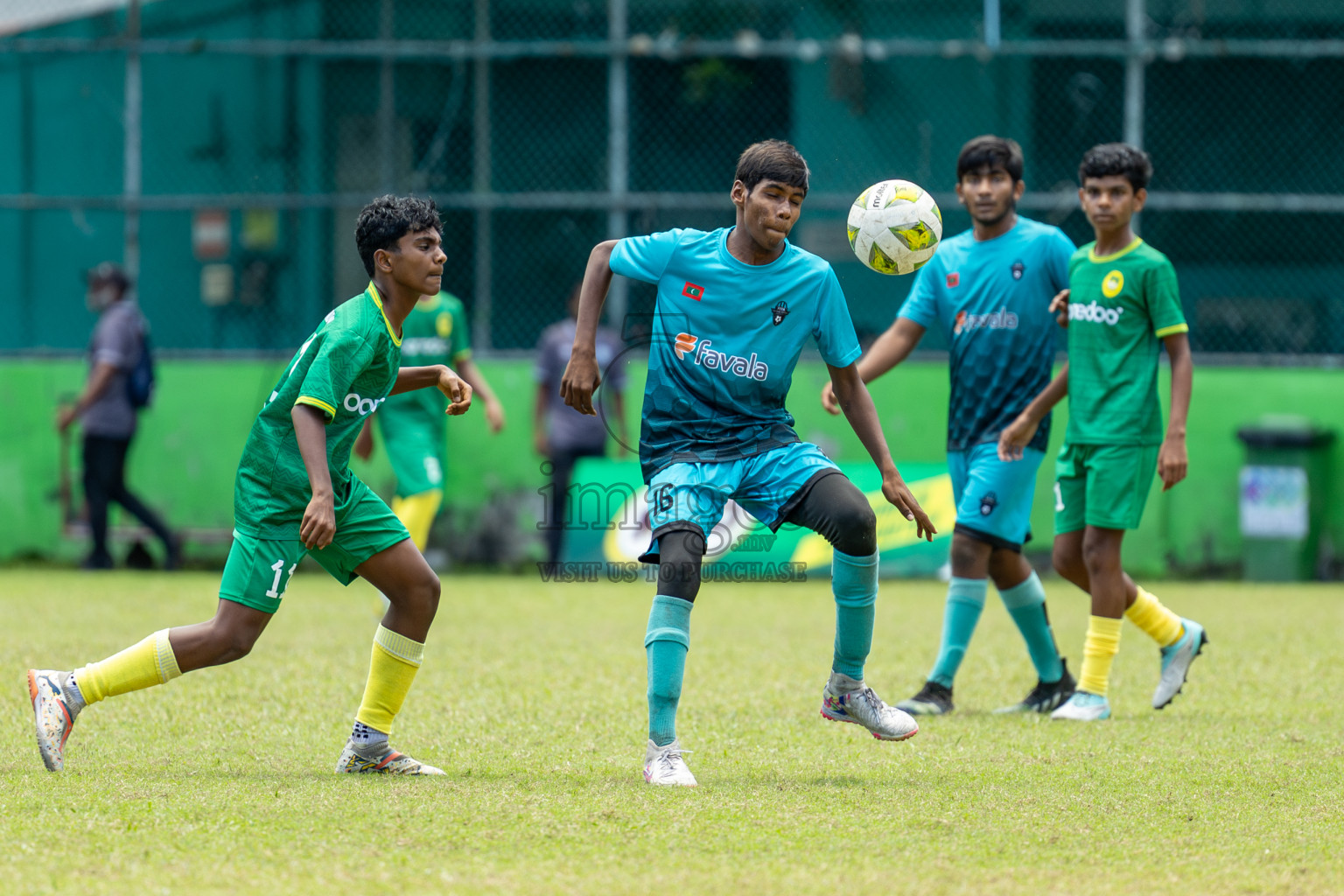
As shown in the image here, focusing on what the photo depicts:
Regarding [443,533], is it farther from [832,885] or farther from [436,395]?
[832,885]

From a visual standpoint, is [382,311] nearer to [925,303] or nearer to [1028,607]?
[925,303]

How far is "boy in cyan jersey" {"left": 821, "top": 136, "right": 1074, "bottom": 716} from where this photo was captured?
6.48m

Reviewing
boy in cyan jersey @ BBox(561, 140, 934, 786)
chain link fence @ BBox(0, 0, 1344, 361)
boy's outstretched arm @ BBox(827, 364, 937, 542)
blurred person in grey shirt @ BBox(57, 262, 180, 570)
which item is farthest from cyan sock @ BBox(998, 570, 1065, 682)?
blurred person in grey shirt @ BBox(57, 262, 180, 570)

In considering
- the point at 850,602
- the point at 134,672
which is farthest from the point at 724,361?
the point at 134,672

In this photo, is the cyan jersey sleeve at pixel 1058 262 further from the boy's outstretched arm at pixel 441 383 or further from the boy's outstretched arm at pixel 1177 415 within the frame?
the boy's outstretched arm at pixel 441 383

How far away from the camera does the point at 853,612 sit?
201 inches

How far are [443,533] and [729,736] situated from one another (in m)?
7.92

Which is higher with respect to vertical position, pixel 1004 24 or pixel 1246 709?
pixel 1004 24

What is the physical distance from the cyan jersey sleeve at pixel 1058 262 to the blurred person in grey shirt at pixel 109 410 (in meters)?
8.16

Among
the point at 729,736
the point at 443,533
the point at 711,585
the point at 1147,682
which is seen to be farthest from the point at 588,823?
the point at 443,533

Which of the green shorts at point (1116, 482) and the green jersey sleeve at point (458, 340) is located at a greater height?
the green jersey sleeve at point (458, 340)

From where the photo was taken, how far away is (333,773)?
486 centimetres

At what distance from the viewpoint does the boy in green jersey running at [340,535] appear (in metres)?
4.80

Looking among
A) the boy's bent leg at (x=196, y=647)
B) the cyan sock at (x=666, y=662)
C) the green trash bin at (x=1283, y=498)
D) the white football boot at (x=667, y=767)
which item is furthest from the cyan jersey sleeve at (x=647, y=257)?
the green trash bin at (x=1283, y=498)
